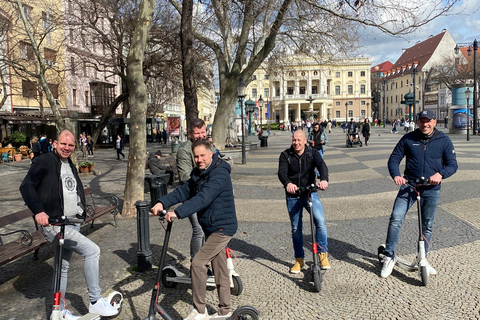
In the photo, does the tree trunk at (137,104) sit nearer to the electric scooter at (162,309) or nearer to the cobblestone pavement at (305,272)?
the cobblestone pavement at (305,272)

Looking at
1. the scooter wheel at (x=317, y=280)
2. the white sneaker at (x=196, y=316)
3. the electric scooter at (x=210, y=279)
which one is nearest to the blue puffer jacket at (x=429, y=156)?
the scooter wheel at (x=317, y=280)

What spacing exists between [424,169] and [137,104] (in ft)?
17.8

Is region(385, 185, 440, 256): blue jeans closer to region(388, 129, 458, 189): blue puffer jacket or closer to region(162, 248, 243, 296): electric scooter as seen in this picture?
region(388, 129, 458, 189): blue puffer jacket

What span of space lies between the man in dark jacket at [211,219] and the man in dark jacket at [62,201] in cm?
95

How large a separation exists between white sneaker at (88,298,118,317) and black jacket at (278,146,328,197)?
2280mm

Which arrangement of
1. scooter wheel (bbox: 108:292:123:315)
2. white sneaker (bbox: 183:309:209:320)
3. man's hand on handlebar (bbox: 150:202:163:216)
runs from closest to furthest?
man's hand on handlebar (bbox: 150:202:163:216) → white sneaker (bbox: 183:309:209:320) → scooter wheel (bbox: 108:292:123:315)

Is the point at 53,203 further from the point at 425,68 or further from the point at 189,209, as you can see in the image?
the point at 425,68

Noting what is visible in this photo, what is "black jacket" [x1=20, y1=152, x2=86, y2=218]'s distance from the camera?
11.8 ft

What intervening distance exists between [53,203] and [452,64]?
65.1m

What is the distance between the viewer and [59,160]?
383cm

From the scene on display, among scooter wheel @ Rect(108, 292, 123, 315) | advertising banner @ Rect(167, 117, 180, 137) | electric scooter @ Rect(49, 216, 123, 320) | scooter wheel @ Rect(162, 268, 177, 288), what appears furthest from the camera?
advertising banner @ Rect(167, 117, 180, 137)

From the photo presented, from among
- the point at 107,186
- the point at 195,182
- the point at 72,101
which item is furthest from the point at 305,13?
the point at 72,101

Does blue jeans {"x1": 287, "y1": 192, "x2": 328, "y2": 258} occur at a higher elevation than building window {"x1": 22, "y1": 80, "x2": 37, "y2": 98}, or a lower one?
lower

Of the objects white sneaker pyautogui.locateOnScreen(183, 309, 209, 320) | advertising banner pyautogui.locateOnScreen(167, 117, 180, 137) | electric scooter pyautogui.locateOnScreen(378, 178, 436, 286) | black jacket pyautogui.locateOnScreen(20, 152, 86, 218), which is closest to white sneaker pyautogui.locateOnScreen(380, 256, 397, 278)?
electric scooter pyautogui.locateOnScreen(378, 178, 436, 286)
